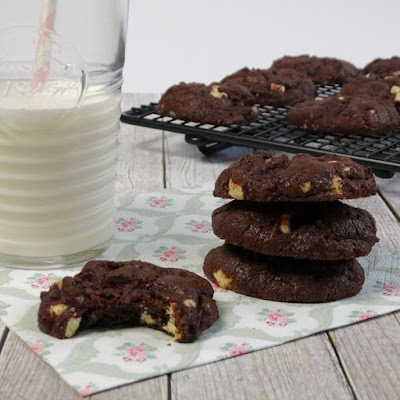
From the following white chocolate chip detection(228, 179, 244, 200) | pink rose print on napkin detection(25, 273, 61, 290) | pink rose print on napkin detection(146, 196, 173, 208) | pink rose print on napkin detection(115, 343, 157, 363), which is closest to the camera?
pink rose print on napkin detection(115, 343, 157, 363)

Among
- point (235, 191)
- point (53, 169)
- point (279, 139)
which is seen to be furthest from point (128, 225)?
point (279, 139)

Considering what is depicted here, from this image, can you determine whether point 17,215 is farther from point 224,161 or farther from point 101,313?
point 224,161

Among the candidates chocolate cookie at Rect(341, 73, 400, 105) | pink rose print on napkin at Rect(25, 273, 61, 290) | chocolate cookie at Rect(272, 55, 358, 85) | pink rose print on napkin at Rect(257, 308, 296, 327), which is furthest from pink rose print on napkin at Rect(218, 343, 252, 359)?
chocolate cookie at Rect(272, 55, 358, 85)

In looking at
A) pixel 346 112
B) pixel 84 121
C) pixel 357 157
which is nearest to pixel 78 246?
pixel 84 121

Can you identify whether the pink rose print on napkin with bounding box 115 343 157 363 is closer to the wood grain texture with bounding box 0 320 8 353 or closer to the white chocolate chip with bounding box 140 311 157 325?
the white chocolate chip with bounding box 140 311 157 325

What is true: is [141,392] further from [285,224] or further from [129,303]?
[285,224]
